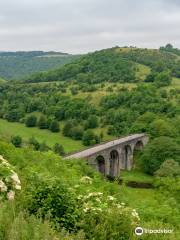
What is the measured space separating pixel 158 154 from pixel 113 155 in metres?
9.70

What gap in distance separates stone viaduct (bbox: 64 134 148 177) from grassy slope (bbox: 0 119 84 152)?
15484mm

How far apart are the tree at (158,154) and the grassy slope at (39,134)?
21207 millimetres

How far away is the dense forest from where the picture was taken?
45.2 ft

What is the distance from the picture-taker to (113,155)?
3415 inches

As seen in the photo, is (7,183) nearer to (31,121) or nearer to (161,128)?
(161,128)

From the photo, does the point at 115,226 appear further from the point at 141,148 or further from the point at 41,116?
the point at 41,116

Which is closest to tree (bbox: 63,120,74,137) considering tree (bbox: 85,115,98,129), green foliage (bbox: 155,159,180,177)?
tree (bbox: 85,115,98,129)

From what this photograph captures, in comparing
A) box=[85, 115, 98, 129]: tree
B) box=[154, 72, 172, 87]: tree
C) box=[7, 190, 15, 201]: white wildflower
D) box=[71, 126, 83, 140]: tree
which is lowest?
box=[71, 126, 83, 140]: tree

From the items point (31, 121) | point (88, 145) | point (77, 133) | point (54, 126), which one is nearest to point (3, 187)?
point (88, 145)

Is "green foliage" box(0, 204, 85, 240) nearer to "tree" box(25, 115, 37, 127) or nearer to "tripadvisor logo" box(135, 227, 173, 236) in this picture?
"tripadvisor logo" box(135, 227, 173, 236)

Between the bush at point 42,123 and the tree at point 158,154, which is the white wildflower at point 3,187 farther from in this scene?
the bush at point 42,123

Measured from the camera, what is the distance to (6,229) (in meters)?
11.3

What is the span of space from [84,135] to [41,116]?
86.7 feet

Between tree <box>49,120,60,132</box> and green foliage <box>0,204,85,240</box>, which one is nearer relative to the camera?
green foliage <box>0,204,85,240</box>
